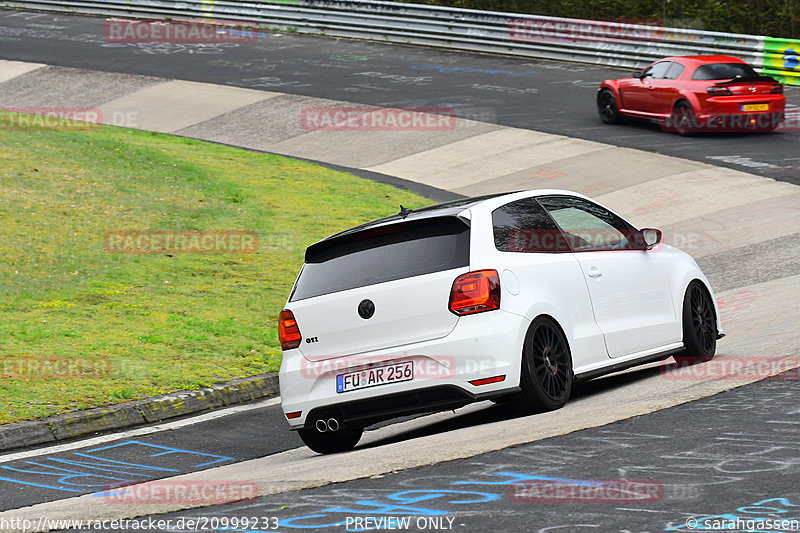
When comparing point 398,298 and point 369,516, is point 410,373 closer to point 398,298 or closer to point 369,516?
point 398,298

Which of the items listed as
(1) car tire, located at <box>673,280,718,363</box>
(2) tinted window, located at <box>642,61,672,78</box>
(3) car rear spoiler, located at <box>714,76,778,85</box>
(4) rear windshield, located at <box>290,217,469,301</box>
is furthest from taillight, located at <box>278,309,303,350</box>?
(2) tinted window, located at <box>642,61,672,78</box>

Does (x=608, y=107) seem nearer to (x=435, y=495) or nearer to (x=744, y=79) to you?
(x=744, y=79)

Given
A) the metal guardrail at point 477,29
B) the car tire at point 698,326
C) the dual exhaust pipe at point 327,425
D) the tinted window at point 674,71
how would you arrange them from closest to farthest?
1. the dual exhaust pipe at point 327,425
2. the car tire at point 698,326
3. the tinted window at point 674,71
4. the metal guardrail at point 477,29

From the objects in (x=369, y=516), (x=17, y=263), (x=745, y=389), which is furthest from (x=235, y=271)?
(x=369, y=516)

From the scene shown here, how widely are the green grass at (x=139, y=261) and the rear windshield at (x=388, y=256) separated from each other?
2.55m

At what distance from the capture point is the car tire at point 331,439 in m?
7.87

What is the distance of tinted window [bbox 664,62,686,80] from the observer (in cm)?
2205

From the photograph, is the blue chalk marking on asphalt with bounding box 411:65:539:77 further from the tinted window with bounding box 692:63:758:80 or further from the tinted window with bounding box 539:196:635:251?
the tinted window with bounding box 539:196:635:251

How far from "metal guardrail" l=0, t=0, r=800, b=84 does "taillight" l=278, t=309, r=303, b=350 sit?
21041mm

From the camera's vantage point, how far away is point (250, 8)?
3603cm

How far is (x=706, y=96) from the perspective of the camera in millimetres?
21344

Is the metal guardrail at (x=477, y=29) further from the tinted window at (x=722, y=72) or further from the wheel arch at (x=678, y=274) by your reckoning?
the wheel arch at (x=678, y=274)

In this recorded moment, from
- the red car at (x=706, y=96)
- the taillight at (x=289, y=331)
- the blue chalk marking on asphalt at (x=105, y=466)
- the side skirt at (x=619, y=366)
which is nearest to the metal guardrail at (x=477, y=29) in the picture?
the red car at (x=706, y=96)

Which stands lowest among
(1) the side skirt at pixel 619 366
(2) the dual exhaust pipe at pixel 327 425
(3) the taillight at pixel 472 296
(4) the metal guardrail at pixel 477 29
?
(2) the dual exhaust pipe at pixel 327 425
